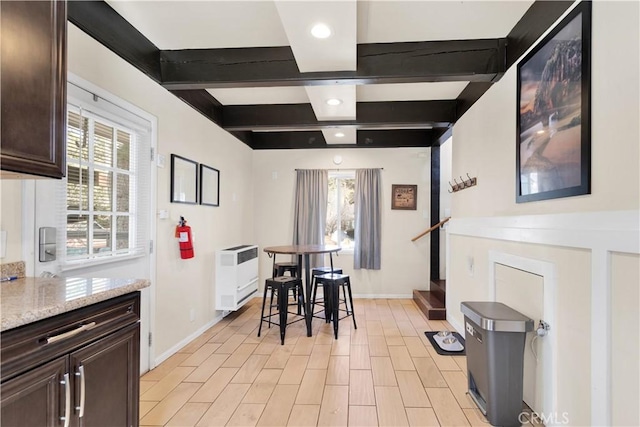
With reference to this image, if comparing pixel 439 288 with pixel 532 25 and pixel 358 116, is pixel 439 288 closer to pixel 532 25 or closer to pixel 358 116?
pixel 358 116

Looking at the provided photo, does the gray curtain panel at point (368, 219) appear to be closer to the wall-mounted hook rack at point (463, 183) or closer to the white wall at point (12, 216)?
the wall-mounted hook rack at point (463, 183)

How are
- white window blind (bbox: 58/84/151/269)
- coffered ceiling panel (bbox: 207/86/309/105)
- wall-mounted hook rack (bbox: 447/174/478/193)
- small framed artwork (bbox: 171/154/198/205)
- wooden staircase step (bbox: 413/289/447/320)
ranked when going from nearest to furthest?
white window blind (bbox: 58/84/151/269), small framed artwork (bbox: 171/154/198/205), wall-mounted hook rack (bbox: 447/174/478/193), coffered ceiling panel (bbox: 207/86/309/105), wooden staircase step (bbox: 413/289/447/320)

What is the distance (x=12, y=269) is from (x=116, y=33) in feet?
5.24

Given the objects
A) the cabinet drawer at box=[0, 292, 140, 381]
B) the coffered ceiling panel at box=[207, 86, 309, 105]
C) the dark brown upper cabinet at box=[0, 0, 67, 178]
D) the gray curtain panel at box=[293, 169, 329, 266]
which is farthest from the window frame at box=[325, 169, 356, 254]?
the dark brown upper cabinet at box=[0, 0, 67, 178]

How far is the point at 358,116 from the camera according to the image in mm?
3762

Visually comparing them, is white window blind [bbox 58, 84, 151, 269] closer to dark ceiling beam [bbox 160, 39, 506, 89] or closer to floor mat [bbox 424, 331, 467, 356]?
dark ceiling beam [bbox 160, 39, 506, 89]

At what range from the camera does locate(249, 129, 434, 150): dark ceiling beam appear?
488 cm

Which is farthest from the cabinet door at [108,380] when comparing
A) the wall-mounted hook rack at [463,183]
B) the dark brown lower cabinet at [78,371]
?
the wall-mounted hook rack at [463,183]

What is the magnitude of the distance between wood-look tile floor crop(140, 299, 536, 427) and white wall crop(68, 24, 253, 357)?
331mm

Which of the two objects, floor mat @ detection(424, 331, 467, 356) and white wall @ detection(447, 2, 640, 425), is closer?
white wall @ detection(447, 2, 640, 425)

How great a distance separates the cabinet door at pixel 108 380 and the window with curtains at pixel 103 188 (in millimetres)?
792

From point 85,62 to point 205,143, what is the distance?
1.63 meters

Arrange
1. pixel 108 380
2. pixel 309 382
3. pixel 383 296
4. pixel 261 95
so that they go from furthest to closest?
1. pixel 383 296
2. pixel 261 95
3. pixel 309 382
4. pixel 108 380

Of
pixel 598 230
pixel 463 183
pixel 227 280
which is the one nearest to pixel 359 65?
pixel 463 183
